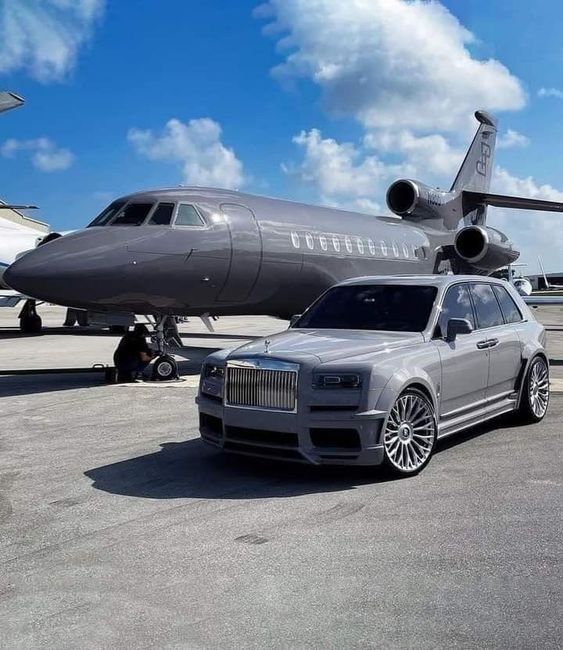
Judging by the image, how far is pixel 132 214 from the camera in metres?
11.6

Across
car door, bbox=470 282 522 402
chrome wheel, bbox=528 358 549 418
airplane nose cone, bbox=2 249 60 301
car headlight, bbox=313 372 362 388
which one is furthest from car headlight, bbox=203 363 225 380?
airplane nose cone, bbox=2 249 60 301

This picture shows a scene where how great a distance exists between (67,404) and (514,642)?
7.90 meters

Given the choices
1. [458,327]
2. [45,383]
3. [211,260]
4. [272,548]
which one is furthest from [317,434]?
[45,383]

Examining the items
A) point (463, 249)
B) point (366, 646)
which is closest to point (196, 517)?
point (366, 646)

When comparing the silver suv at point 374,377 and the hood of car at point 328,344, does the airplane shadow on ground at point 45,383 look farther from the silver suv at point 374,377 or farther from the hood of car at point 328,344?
the hood of car at point 328,344

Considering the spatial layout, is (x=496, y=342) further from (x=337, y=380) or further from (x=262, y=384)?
(x=262, y=384)

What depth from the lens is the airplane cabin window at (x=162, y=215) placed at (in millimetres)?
11508

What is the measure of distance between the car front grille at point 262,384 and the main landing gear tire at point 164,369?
6075 millimetres

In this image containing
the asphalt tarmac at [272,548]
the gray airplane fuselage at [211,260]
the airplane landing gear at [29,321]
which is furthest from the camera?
the airplane landing gear at [29,321]

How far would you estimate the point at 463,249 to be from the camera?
61.2 feet

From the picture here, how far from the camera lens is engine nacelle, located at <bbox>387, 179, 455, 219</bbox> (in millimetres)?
19469

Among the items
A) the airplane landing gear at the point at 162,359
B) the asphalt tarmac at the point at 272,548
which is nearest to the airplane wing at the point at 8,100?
the airplane landing gear at the point at 162,359

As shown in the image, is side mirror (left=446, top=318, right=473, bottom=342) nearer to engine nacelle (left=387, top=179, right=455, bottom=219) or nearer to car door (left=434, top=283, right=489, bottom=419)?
car door (left=434, top=283, right=489, bottom=419)

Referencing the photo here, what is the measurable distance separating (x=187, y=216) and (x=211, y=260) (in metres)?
0.80
